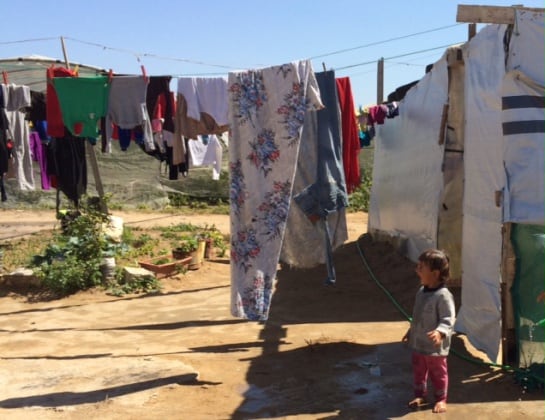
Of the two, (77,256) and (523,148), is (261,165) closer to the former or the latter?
(523,148)

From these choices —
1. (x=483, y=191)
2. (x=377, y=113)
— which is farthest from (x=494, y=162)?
(x=377, y=113)

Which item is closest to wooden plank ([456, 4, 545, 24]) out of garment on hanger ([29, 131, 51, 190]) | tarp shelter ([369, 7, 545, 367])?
tarp shelter ([369, 7, 545, 367])

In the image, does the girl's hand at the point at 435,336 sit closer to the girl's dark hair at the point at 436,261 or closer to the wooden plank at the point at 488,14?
the girl's dark hair at the point at 436,261

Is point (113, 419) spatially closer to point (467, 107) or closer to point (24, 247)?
point (467, 107)

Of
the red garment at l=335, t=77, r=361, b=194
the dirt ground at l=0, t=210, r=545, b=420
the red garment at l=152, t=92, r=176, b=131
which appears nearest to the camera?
the dirt ground at l=0, t=210, r=545, b=420

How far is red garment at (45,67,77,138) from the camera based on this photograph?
6660 mm

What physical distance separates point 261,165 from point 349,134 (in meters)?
0.97

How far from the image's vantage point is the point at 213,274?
9844 millimetres

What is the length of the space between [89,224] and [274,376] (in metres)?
5.30

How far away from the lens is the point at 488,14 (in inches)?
172

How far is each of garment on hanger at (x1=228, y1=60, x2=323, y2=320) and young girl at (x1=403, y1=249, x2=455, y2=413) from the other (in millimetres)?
1318

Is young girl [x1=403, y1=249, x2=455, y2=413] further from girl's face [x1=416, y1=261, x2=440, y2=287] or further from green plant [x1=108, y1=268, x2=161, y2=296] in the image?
green plant [x1=108, y1=268, x2=161, y2=296]

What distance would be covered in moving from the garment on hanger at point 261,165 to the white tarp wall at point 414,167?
93.7 inches

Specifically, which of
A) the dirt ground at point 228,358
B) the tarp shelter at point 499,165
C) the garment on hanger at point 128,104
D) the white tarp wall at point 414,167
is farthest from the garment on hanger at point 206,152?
the tarp shelter at point 499,165
